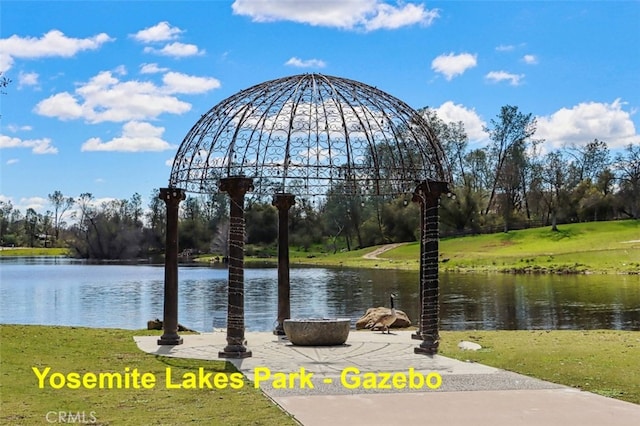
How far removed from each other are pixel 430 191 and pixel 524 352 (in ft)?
12.7

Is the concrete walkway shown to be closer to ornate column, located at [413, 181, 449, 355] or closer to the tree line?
ornate column, located at [413, 181, 449, 355]

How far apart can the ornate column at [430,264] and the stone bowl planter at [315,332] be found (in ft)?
6.30

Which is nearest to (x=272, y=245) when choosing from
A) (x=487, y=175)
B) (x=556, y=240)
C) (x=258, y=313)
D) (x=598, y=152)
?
(x=487, y=175)

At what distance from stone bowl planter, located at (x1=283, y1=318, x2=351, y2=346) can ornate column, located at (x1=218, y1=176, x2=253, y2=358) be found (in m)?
1.77

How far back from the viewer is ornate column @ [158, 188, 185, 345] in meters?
17.2

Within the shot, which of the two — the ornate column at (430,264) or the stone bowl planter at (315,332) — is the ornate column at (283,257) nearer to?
the stone bowl planter at (315,332)

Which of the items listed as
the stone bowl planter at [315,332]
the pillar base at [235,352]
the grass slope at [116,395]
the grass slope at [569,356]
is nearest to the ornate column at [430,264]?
the grass slope at [569,356]

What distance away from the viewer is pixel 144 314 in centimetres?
3434

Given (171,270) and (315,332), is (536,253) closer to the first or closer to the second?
(315,332)

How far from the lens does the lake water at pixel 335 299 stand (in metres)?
31.1

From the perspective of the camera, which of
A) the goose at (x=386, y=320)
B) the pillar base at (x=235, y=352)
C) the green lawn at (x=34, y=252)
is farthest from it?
the green lawn at (x=34, y=252)

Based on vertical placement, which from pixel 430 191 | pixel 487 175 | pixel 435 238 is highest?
pixel 487 175

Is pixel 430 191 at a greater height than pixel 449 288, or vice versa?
pixel 430 191

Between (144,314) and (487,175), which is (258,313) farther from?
(487,175)
